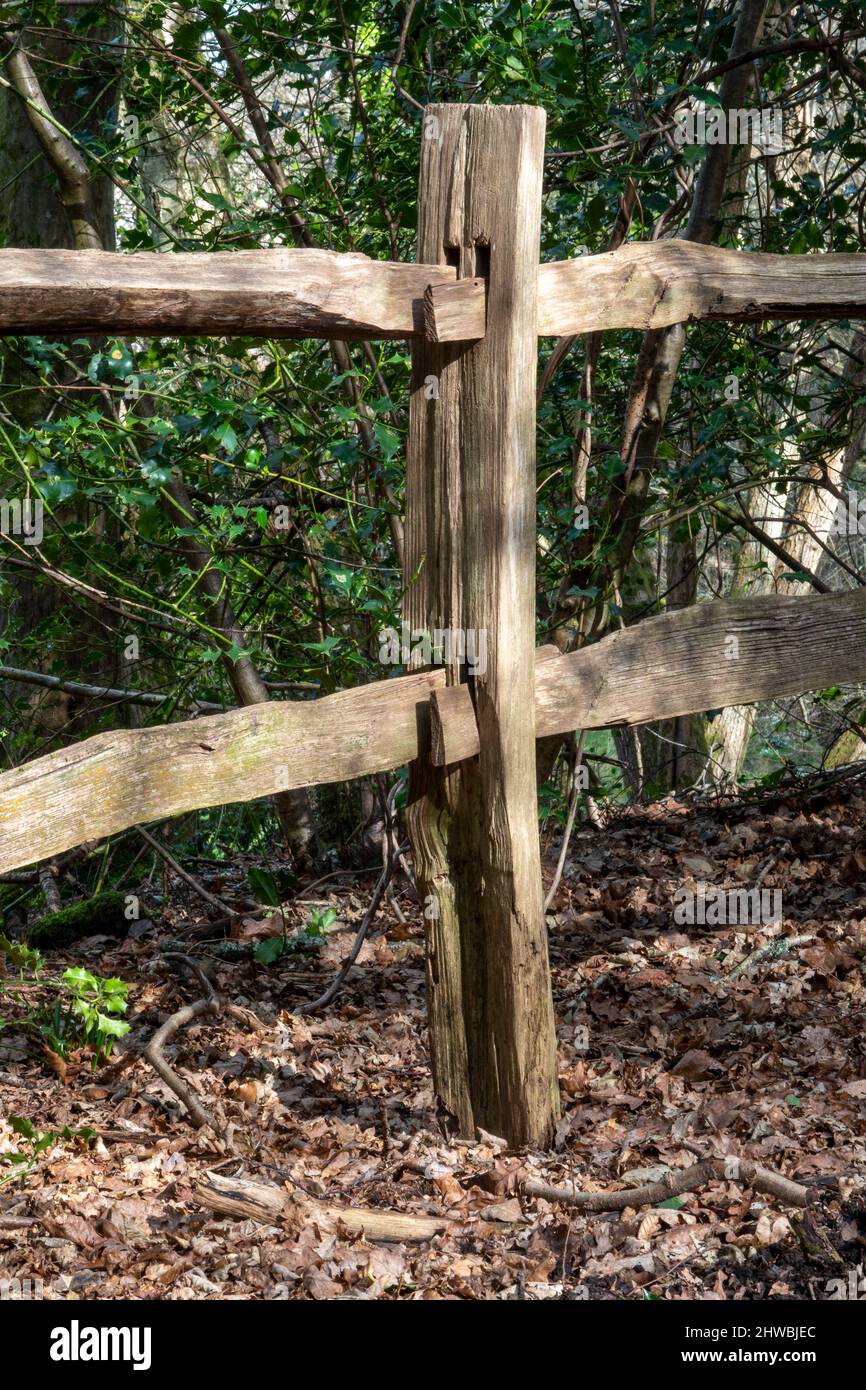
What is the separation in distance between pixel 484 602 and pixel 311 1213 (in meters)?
1.41

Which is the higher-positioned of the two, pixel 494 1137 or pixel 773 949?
pixel 773 949

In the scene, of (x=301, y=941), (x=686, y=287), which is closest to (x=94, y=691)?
(x=301, y=941)

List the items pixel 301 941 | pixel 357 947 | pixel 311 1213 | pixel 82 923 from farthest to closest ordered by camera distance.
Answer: pixel 82 923 < pixel 301 941 < pixel 357 947 < pixel 311 1213

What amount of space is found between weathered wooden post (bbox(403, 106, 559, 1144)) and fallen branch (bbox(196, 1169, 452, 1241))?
363 mm

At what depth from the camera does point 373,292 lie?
249cm

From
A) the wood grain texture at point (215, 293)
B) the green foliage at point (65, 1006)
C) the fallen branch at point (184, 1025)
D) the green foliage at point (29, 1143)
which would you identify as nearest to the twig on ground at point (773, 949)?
the fallen branch at point (184, 1025)

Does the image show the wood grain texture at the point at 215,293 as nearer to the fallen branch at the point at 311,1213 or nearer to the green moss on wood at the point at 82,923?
the fallen branch at the point at 311,1213

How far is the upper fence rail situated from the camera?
83.7 inches

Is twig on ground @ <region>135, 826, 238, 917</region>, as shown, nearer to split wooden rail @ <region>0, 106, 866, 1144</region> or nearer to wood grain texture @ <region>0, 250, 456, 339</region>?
split wooden rail @ <region>0, 106, 866, 1144</region>

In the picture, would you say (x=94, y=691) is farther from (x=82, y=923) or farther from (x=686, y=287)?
(x=686, y=287)

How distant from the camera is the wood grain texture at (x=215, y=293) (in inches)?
82.3

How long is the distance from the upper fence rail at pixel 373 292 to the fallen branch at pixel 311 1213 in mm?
1849

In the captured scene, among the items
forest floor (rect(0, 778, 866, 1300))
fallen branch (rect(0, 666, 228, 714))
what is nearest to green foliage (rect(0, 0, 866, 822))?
fallen branch (rect(0, 666, 228, 714))

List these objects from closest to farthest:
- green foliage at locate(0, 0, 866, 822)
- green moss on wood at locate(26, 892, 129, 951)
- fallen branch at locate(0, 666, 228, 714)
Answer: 1. green foliage at locate(0, 0, 866, 822)
2. green moss on wood at locate(26, 892, 129, 951)
3. fallen branch at locate(0, 666, 228, 714)
